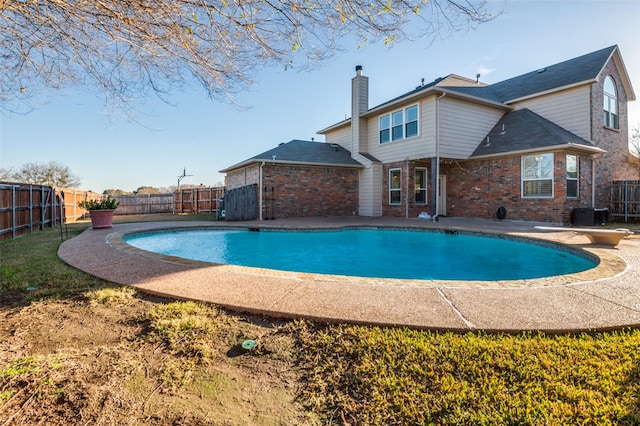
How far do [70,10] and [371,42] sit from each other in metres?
3.27

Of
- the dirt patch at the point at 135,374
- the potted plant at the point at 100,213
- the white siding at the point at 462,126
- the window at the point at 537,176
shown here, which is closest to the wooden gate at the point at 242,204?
the potted plant at the point at 100,213

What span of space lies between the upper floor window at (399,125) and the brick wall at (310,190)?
102 inches

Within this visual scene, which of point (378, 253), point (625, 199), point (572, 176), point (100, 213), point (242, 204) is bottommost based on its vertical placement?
point (378, 253)

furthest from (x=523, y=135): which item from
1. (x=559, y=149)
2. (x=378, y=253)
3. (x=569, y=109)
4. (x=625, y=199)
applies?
(x=378, y=253)

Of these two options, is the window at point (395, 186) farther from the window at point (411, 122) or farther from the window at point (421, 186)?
the window at point (411, 122)

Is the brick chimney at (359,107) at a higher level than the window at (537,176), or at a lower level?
higher

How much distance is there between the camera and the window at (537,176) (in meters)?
11.5

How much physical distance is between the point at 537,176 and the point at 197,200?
20.3 metres

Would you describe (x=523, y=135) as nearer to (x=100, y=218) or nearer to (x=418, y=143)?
(x=418, y=143)

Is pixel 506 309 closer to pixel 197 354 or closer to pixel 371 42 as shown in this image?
pixel 197 354

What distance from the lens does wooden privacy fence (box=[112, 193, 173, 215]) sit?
2370 cm

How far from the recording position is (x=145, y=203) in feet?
79.2

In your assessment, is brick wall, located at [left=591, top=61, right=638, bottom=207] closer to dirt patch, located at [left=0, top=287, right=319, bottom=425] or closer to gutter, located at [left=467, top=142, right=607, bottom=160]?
gutter, located at [left=467, top=142, right=607, bottom=160]

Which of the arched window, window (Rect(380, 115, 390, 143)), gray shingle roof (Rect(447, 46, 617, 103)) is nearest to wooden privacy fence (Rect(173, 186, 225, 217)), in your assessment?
window (Rect(380, 115, 390, 143))
